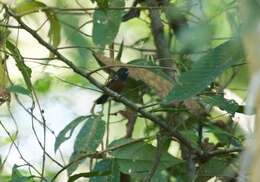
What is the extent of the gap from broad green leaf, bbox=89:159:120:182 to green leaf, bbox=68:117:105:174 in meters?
0.05

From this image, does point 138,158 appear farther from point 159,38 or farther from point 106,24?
point 159,38

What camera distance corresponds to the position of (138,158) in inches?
51.7

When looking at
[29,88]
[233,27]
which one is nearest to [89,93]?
[29,88]

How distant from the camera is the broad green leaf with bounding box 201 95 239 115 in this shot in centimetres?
→ 119

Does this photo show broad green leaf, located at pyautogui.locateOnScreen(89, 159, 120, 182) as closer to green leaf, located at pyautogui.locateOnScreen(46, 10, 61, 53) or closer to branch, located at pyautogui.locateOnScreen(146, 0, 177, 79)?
green leaf, located at pyautogui.locateOnScreen(46, 10, 61, 53)

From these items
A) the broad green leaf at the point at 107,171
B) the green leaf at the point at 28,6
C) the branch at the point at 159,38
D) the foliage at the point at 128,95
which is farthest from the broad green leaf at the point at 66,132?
the branch at the point at 159,38

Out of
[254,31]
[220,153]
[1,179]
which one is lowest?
[1,179]

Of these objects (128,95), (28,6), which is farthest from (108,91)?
(128,95)

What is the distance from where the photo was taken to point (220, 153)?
124cm

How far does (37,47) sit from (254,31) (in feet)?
4.44

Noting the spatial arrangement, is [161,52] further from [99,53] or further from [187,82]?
[187,82]

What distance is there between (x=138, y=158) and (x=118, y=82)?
20 cm

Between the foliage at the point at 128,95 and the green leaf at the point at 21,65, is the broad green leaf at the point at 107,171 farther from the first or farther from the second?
the green leaf at the point at 21,65

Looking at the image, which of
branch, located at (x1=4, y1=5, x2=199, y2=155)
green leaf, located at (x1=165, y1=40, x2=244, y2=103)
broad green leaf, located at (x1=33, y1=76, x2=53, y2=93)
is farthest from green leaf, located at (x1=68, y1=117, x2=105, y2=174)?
broad green leaf, located at (x1=33, y1=76, x2=53, y2=93)
